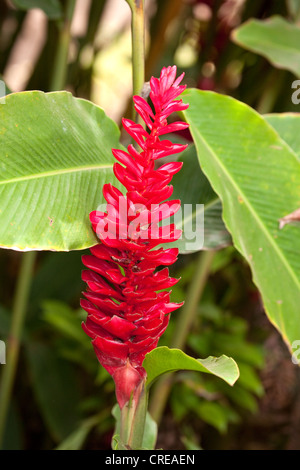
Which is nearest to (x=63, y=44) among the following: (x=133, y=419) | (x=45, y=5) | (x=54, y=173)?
(x=45, y=5)

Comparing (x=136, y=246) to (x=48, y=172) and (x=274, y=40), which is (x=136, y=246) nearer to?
(x=48, y=172)

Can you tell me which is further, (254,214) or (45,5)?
(45,5)

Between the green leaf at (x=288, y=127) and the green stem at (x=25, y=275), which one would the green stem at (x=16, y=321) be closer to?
the green stem at (x=25, y=275)

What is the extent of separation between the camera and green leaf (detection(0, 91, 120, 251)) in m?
0.40

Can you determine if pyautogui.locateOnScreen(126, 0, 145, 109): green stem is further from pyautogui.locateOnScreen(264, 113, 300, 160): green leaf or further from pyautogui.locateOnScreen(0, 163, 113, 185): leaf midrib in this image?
pyautogui.locateOnScreen(264, 113, 300, 160): green leaf

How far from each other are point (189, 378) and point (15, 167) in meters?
0.58

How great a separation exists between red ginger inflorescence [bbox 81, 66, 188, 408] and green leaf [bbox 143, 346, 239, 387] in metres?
0.01

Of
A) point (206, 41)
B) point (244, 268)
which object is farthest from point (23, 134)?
point (206, 41)

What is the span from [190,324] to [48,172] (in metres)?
0.54

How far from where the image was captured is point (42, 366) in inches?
39.5

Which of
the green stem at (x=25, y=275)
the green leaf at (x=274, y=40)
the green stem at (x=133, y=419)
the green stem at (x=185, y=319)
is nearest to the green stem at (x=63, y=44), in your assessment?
the green stem at (x=25, y=275)

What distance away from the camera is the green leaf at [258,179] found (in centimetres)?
50

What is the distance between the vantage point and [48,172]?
1.37 ft

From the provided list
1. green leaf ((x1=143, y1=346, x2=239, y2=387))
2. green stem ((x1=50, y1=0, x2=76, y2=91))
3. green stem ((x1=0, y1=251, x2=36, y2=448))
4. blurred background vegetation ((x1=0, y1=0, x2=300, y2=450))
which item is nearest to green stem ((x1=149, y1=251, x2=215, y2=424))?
blurred background vegetation ((x1=0, y1=0, x2=300, y2=450))
